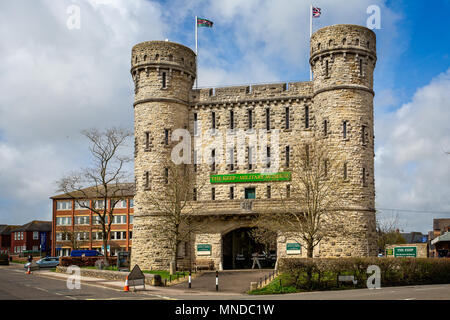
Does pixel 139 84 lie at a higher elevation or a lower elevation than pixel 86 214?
higher

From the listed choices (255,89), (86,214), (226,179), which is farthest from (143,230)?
→ (86,214)

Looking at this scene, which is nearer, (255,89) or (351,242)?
(351,242)

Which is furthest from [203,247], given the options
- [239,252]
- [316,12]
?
[316,12]

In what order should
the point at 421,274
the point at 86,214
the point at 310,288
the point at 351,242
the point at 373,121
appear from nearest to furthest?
the point at 310,288 → the point at 421,274 → the point at 351,242 → the point at 373,121 → the point at 86,214

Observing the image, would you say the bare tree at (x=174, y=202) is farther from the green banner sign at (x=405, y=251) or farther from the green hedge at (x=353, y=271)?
the green banner sign at (x=405, y=251)

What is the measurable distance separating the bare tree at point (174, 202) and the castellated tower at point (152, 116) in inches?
13.8

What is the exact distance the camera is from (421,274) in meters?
29.9

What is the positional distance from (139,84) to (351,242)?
19944 millimetres

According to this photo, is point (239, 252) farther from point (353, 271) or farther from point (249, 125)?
point (353, 271)

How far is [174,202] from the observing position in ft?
126

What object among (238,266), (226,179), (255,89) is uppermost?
(255,89)

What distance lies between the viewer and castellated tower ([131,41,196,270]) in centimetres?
4088

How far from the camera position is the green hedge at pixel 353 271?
88.7 ft

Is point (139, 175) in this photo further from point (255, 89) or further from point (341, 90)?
point (341, 90)
